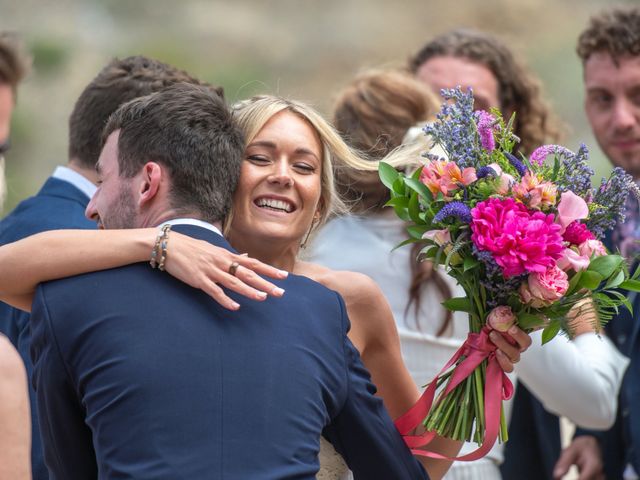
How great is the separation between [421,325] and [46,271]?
1973 mm

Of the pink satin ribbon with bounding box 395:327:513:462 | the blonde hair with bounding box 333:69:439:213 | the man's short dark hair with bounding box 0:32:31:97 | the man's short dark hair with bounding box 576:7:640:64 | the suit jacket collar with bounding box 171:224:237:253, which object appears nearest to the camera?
the suit jacket collar with bounding box 171:224:237:253

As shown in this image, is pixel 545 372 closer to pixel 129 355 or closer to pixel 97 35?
pixel 129 355

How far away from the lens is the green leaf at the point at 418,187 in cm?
347

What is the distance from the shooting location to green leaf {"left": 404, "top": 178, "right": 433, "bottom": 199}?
11.4 ft

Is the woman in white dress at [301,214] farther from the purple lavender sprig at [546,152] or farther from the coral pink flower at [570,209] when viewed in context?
the purple lavender sprig at [546,152]

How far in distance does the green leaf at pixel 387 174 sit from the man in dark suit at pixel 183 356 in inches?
17.0

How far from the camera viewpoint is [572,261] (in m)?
3.29

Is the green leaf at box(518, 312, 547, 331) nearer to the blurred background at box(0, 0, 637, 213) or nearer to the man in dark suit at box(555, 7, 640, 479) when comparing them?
the man in dark suit at box(555, 7, 640, 479)

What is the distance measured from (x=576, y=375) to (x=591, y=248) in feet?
4.85

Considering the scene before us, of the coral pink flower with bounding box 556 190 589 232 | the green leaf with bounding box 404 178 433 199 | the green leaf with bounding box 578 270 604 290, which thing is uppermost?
the coral pink flower with bounding box 556 190 589 232

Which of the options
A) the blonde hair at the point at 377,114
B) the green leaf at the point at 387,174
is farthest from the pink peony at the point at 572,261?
the blonde hair at the point at 377,114

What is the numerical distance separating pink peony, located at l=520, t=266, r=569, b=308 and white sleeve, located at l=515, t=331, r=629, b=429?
1.36 m

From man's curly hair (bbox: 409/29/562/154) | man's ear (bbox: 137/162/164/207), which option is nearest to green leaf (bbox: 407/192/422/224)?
man's ear (bbox: 137/162/164/207)

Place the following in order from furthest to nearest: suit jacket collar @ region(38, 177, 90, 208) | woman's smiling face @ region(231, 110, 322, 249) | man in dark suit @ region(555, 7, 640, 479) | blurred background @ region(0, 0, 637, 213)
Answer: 1. blurred background @ region(0, 0, 637, 213)
2. man in dark suit @ region(555, 7, 640, 479)
3. suit jacket collar @ region(38, 177, 90, 208)
4. woman's smiling face @ region(231, 110, 322, 249)
